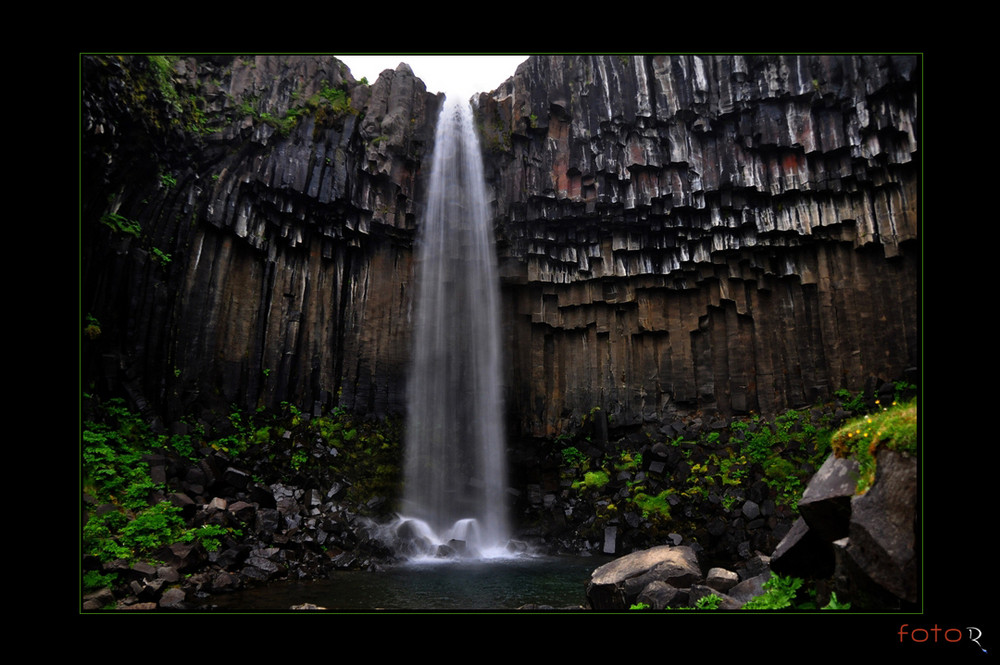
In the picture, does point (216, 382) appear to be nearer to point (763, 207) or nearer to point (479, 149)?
point (479, 149)

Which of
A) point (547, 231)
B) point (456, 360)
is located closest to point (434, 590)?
point (456, 360)

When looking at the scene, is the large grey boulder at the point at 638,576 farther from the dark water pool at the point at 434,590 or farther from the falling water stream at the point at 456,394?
the falling water stream at the point at 456,394

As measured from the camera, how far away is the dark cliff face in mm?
16969

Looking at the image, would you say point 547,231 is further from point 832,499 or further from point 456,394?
point 832,499

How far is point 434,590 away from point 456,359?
10.9m

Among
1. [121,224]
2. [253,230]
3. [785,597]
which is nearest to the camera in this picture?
[785,597]

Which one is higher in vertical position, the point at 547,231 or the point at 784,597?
the point at 547,231

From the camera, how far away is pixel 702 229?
20500mm

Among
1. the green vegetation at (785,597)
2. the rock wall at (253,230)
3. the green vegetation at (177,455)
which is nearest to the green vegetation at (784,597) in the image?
the green vegetation at (785,597)

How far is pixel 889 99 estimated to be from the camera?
17.5 meters

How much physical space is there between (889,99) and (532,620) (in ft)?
65.8

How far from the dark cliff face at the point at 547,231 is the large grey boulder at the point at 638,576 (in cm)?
1186

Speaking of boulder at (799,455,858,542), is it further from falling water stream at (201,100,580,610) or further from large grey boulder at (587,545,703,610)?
falling water stream at (201,100,580,610)

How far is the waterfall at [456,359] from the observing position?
788 inches
